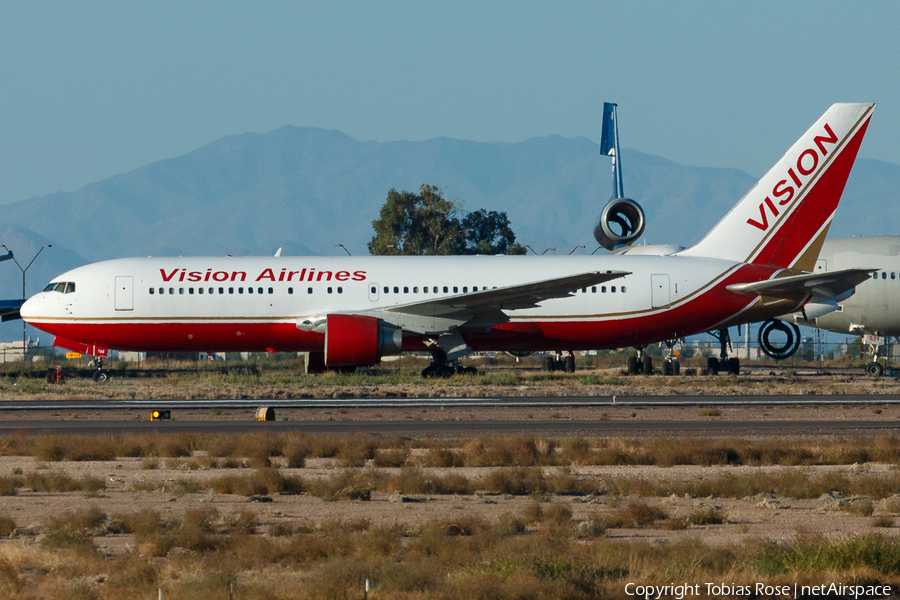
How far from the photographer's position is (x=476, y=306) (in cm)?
3797

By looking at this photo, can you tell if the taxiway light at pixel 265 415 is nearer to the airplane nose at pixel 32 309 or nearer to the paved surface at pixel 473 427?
the paved surface at pixel 473 427

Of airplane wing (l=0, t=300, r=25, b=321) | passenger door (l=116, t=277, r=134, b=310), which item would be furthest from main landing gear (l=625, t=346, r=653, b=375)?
airplane wing (l=0, t=300, r=25, b=321)

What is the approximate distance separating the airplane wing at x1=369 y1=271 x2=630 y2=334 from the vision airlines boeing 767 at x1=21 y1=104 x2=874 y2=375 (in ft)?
0.16

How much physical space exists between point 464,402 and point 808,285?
14480 mm

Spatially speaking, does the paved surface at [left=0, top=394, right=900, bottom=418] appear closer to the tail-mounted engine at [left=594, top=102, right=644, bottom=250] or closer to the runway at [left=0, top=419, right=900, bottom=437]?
the runway at [left=0, top=419, right=900, bottom=437]

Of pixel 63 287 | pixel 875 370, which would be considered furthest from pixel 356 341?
pixel 875 370

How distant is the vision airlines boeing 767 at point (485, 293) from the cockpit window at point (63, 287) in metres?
0.09

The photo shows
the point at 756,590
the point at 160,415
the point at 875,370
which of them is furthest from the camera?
the point at 875,370

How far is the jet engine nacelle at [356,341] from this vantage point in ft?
120

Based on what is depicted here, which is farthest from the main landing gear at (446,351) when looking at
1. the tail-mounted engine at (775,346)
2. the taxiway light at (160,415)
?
the tail-mounted engine at (775,346)

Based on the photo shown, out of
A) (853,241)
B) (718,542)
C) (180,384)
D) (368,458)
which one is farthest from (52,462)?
(853,241)

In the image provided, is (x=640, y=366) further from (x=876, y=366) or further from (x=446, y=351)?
(x=446, y=351)

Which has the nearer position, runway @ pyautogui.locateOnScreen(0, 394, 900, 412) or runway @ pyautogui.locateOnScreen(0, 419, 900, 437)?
runway @ pyautogui.locateOnScreen(0, 419, 900, 437)

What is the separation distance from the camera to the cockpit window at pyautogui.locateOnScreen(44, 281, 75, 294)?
39.9m
